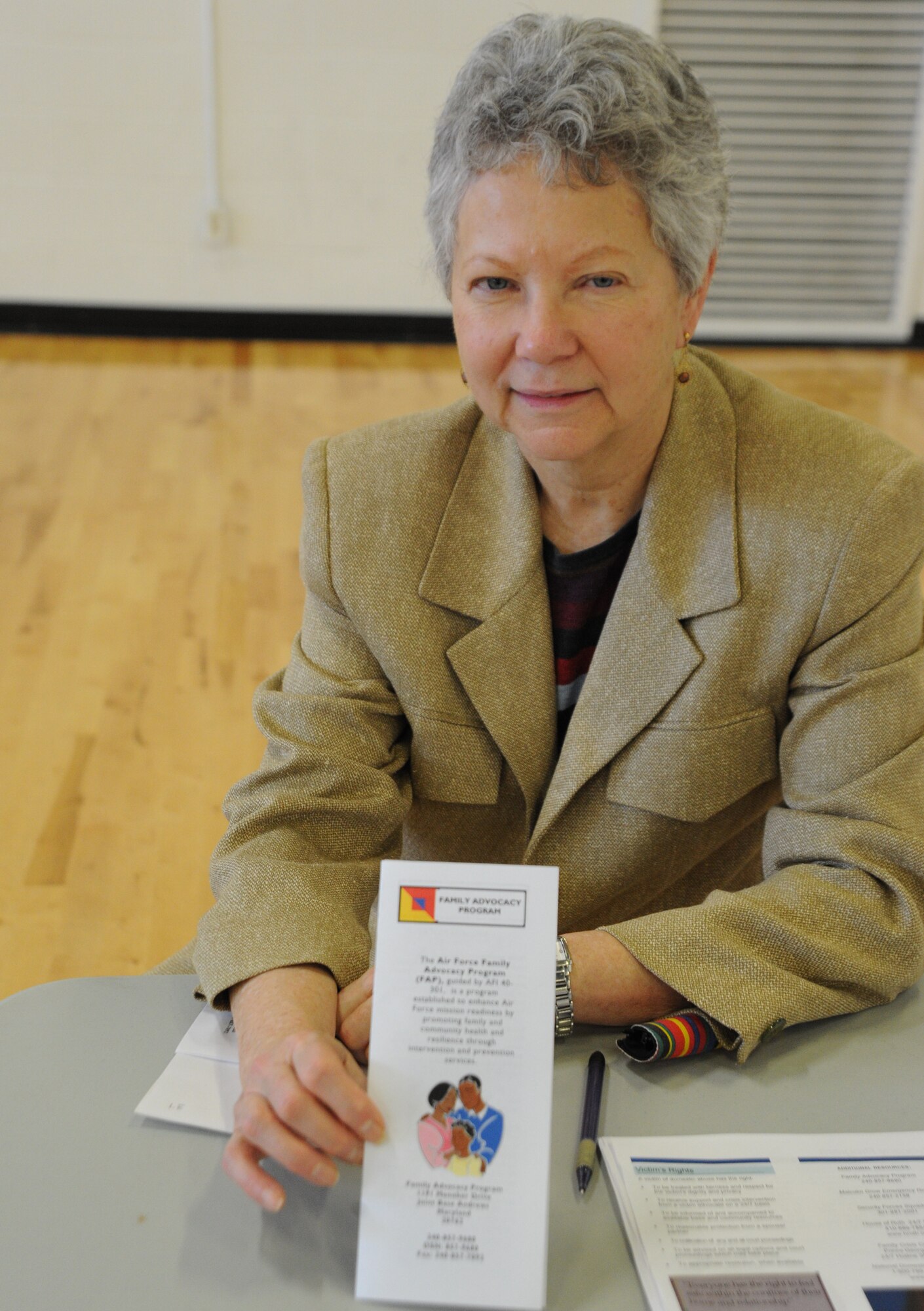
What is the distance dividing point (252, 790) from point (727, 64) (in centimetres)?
549

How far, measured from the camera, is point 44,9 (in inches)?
216

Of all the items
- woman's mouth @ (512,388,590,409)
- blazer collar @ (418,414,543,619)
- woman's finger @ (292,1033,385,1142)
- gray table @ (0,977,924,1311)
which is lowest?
gray table @ (0,977,924,1311)

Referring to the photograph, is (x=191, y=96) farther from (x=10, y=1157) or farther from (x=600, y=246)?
(x=10, y=1157)

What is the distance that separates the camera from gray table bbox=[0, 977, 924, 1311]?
2.76 ft

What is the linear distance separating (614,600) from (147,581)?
9.04 feet

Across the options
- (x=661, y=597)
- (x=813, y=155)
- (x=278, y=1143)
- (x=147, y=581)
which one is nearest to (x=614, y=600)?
(x=661, y=597)

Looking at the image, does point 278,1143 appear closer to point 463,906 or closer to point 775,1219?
point 463,906

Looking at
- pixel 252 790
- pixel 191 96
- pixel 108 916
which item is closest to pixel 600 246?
pixel 252 790

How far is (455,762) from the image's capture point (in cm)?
138

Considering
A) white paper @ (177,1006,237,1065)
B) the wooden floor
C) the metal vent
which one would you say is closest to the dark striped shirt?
white paper @ (177,1006,237,1065)

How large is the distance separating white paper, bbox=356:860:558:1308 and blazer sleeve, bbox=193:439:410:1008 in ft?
0.86

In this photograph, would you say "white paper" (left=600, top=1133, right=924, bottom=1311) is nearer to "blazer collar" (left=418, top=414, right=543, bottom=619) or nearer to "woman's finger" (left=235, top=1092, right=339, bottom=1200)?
"woman's finger" (left=235, top=1092, right=339, bottom=1200)

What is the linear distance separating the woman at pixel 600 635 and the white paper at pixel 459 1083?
15 cm

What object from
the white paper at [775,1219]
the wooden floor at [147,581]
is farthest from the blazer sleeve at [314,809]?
the wooden floor at [147,581]
